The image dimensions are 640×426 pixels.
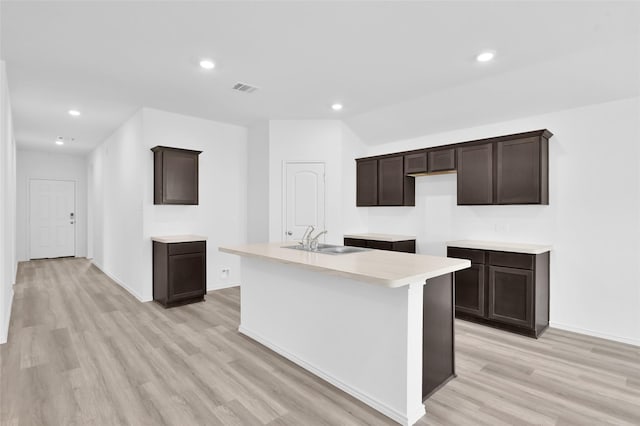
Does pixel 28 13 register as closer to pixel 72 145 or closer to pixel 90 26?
pixel 90 26

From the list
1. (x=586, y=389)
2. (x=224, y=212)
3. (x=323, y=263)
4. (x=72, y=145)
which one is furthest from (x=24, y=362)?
(x=72, y=145)

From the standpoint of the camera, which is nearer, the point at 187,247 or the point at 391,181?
the point at 187,247

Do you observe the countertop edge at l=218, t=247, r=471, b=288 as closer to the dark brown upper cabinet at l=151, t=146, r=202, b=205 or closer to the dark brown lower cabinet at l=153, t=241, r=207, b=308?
the dark brown lower cabinet at l=153, t=241, r=207, b=308

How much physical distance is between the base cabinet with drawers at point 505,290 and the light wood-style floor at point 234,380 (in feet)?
0.57

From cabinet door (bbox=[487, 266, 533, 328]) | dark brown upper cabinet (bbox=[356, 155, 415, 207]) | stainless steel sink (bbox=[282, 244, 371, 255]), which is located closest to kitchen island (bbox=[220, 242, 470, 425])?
stainless steel sink (bbox=[282, 244, 371, 255])

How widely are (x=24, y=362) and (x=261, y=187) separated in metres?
3.46

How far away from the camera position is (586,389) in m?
2.40

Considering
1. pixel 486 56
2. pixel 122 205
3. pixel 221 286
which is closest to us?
pixel 486 56

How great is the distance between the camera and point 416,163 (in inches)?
183

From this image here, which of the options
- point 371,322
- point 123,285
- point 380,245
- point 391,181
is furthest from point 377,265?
point 123,285

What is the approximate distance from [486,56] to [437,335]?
2.49 m

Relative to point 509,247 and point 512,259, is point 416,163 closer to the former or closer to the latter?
point 509,247

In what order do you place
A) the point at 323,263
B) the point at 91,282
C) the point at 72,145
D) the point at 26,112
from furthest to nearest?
the point at 72,145 < the point at 91,282 < the point at 26,112 < the point at 323,263

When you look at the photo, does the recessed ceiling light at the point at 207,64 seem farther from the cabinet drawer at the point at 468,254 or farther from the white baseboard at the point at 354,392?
the cabinet drawer at the point at 468,254
